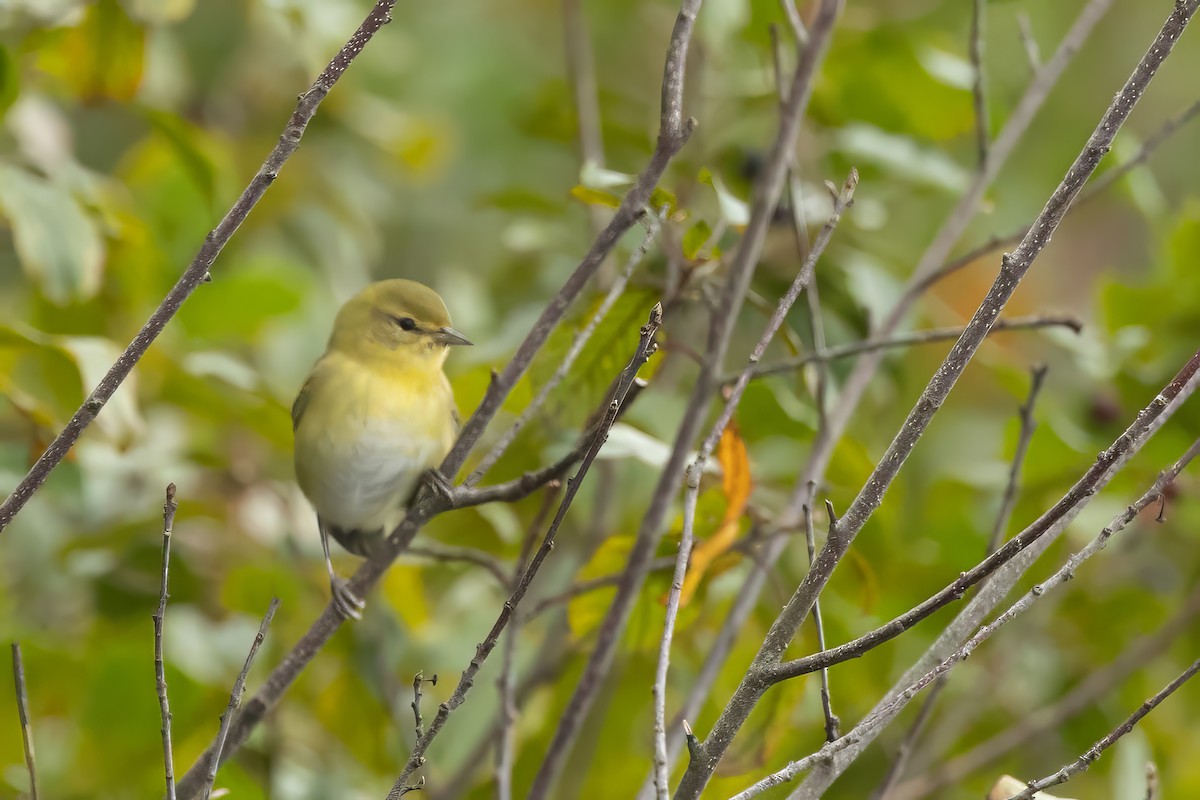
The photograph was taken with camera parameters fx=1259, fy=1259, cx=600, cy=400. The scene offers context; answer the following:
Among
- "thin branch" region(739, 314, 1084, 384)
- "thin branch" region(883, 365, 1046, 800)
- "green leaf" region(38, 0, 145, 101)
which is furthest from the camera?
"green leaf" region(38, 0, 145, 101)

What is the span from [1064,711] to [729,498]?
96cm

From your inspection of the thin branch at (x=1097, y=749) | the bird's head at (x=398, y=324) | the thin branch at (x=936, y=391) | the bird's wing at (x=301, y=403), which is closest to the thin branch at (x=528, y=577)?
the thin branch at (x=936, y=391)

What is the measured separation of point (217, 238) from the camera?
1.31m

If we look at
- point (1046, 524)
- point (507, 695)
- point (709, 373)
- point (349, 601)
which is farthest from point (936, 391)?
point (349, 601)

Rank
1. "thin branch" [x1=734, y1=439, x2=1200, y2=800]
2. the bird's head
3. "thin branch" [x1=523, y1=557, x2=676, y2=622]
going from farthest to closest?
1. the bird's head
2. "thin branch" [x1=523, y1=557, x2=676, y2=622]
3. "thin branch" [x1=734, y1=439, x2=1200, y2=800]

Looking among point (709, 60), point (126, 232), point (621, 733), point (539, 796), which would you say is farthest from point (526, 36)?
point (539, 796)

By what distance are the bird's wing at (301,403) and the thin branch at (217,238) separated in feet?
4.30

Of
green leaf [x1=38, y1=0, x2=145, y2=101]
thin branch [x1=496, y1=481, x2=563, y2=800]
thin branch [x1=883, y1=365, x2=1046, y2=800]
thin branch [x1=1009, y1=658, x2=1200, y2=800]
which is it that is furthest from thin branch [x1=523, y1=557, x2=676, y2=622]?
green leaf [x1=38, y1=0, x2=145, y2=101]

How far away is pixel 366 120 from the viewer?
3625mm

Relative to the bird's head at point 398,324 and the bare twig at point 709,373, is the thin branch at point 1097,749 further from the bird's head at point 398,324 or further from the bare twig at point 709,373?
the bird's head at point 398,324

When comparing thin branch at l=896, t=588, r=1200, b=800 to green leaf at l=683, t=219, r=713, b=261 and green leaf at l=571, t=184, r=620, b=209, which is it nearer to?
green leaf at l=683, t=219, r=713, b=261

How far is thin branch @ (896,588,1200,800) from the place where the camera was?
232cm

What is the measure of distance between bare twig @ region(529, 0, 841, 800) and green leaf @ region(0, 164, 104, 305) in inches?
45.3

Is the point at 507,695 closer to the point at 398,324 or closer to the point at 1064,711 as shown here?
the point at 398,324
